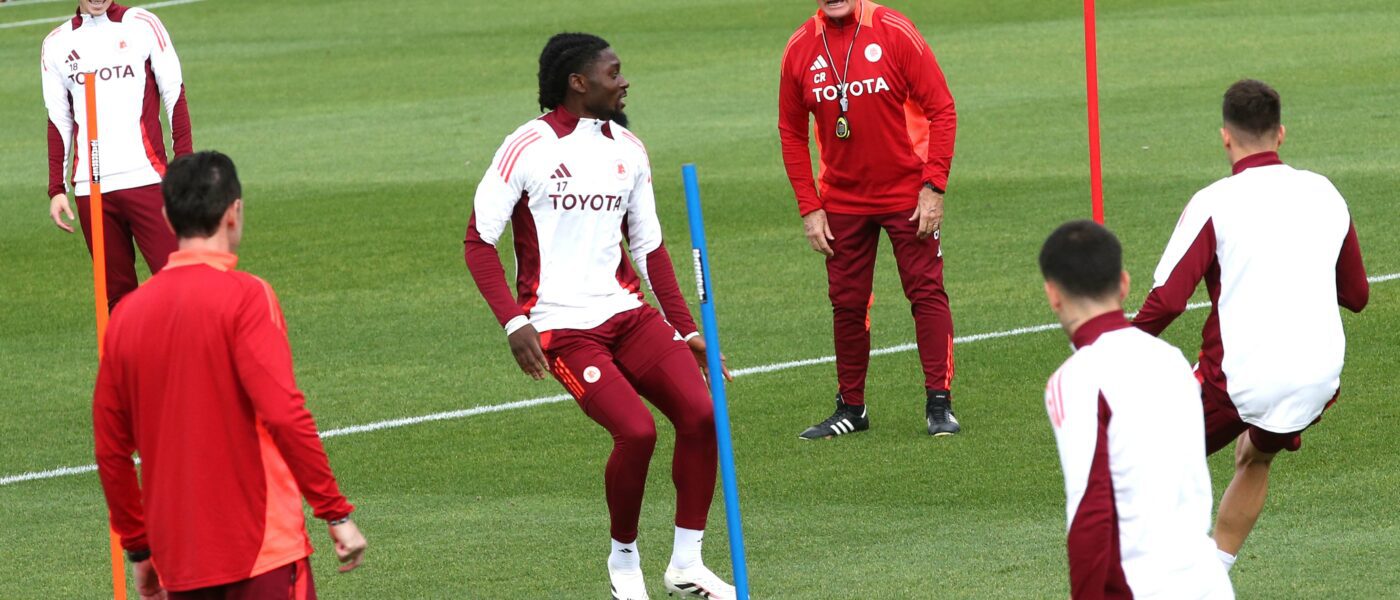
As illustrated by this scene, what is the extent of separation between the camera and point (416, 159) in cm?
2058

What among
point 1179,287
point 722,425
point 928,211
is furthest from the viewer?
point 928,211

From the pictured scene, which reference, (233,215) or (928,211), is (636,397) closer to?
(233,215)

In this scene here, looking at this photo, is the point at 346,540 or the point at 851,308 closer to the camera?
the point at 346,540

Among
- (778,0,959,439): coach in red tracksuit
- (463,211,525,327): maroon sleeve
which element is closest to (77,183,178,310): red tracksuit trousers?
(778,0,959,439): coach in red tracksuit

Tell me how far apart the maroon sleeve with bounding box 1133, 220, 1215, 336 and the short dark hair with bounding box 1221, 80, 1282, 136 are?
0.45 meters

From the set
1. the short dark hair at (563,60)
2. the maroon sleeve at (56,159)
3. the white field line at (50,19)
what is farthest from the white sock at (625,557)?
the white field line at (50,19)

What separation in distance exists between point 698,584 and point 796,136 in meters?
3.27

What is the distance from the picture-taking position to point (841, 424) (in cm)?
1007

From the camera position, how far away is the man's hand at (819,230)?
10.1m

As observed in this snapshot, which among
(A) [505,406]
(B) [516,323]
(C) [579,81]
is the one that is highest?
(C) [579,81]

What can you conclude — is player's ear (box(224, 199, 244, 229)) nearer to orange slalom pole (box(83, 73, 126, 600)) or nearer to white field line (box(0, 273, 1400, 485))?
orange slalom pole (box(83, 73, 126, 600))

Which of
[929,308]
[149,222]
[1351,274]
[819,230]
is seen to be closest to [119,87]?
[149,222]

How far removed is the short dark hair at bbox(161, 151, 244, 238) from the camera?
5383 mm

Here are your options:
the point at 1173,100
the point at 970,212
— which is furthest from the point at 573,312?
the point at 1173,100
